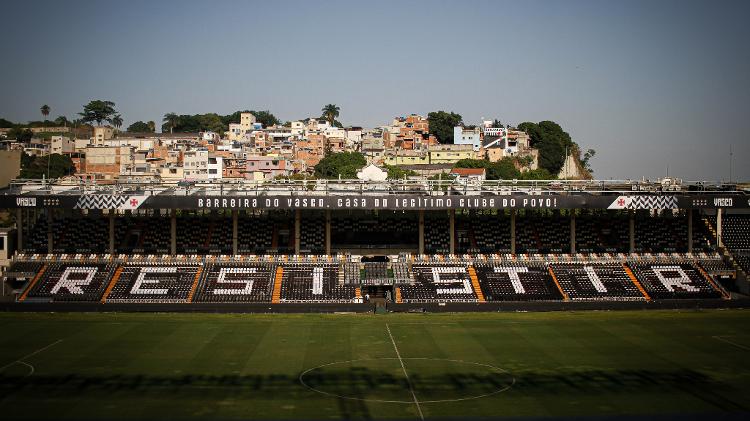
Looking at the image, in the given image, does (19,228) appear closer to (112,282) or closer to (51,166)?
(112,282)

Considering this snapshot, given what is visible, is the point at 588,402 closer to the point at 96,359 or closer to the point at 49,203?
the point at 96,359

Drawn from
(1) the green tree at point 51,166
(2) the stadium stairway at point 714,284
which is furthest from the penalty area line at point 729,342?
(1) the green tree at point 51,166

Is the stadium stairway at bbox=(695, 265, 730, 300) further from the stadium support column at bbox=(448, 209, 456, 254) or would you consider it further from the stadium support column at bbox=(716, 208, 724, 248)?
the stadium support column at bbox=(448, 209, 456, 254)

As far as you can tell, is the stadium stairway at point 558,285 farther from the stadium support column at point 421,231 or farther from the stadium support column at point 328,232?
the stadium support column at point 328,232

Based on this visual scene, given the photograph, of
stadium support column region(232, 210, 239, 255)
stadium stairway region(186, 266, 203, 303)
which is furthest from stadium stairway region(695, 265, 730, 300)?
stadium stairway region(186, 266, 203, 303)

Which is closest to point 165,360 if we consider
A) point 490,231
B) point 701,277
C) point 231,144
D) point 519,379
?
point 519,379

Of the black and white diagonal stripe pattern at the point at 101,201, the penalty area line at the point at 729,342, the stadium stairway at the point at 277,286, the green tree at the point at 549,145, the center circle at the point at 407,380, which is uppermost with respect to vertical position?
the green tree at the point at 549,145

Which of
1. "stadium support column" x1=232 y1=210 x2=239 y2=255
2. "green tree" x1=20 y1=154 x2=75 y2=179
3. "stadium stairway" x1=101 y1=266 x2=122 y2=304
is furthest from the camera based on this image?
"green tree" x1=20 y1=154 x2=75 y2=179

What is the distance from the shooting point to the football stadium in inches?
1288

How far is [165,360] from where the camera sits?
38.8 metres

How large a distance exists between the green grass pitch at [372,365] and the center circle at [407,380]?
82 mm

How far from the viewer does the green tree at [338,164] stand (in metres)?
150

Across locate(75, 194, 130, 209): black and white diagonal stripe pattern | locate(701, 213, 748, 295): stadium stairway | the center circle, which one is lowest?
the center circle

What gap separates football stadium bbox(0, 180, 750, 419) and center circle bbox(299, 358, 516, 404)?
0.54 ft
